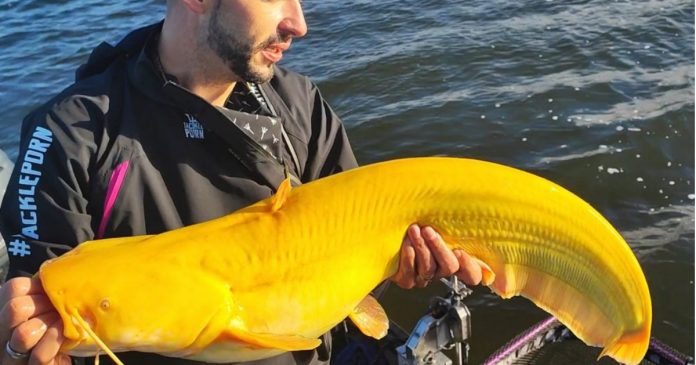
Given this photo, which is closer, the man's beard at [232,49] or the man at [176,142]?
the man at [176,142]

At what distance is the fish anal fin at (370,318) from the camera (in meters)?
→ 2.38

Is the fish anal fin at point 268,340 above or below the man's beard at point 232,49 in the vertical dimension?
below

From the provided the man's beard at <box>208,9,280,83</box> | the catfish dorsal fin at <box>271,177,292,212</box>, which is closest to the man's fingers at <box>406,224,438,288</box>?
the catfish dorsal fin at <box>271,177,292,212</box>

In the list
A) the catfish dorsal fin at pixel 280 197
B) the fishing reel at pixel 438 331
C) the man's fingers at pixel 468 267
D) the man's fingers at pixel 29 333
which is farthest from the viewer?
the fishing reel at pixel 438 331

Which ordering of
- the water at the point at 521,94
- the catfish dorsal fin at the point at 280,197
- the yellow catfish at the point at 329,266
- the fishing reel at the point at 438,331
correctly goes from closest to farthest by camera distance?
the yellow catfish at the point at 329,266
the catfish dorsal fin at the point at 280,197
the fishing reel at the point at 438,331
the water at the point at 521,94

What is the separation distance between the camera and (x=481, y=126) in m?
7.92

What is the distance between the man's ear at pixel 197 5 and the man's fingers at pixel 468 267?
139 centimetres

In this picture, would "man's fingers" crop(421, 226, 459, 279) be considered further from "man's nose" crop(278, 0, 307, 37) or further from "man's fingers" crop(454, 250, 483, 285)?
"man's nose" crop(278, 0, 307, 37)

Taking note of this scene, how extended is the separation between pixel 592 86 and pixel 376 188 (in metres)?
6.96

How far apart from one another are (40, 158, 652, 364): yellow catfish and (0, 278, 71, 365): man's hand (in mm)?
47

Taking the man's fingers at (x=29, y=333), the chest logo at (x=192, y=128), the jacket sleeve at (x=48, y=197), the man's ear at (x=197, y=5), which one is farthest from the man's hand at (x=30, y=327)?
the man's ear at (x=197, y=5)

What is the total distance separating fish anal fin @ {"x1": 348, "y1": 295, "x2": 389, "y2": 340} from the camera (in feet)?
7.81

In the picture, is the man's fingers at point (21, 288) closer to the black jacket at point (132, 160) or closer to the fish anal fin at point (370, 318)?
the black jacket at point (132, 160)

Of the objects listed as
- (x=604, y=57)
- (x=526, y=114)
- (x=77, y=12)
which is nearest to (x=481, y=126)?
(x=526, y=114)
